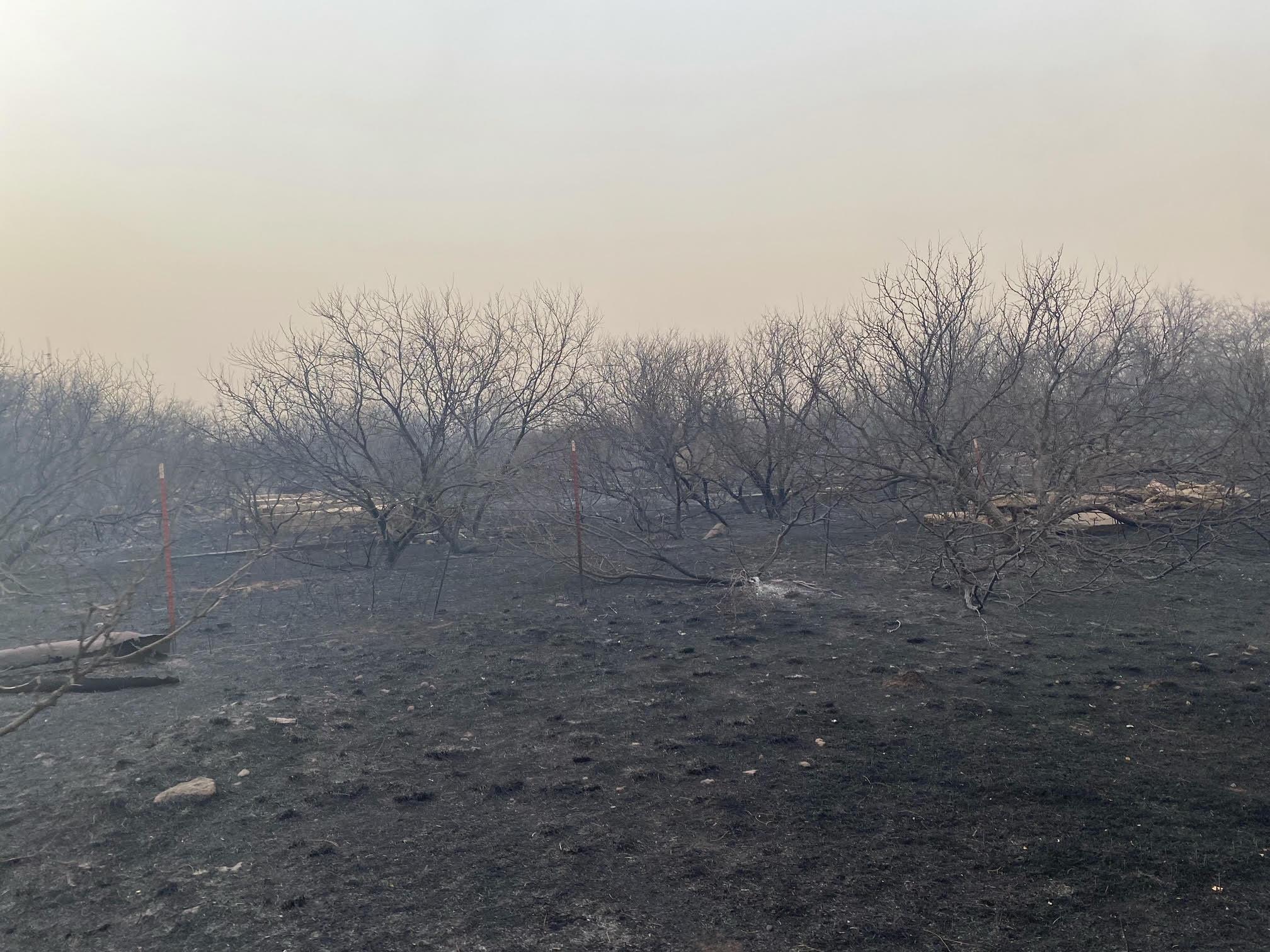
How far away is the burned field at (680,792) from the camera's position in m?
3.12

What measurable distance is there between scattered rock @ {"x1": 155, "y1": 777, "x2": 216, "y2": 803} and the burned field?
0.06 metres

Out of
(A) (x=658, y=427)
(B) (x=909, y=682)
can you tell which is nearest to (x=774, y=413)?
(A) (x=658, y=427)

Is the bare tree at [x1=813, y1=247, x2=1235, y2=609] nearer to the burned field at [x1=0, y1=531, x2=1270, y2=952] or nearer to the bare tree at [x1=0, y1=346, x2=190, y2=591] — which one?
the burned field at [x1=0, y1=531, x2=1270, y2=952]

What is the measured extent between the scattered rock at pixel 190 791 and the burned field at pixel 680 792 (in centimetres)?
6

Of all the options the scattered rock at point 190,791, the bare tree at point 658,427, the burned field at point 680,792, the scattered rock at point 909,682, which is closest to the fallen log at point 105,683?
the burned field at point 680,792

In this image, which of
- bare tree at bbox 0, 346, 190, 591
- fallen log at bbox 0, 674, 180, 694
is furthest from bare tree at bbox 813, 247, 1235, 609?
bare tree at bbox 0, 346, 190, 591

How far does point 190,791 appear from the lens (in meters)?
4.42

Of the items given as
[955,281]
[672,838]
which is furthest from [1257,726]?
[955,281]

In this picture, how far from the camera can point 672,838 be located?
3771 millimetres

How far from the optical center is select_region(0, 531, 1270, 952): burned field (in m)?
3.12

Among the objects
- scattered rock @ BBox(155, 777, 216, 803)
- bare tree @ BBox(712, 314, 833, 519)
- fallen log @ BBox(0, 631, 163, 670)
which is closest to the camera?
scattered rock @ BBox(155, 777, 216, 803)

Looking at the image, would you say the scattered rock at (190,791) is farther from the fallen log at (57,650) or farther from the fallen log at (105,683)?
the fallen log at (57,650)

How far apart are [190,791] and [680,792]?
2.56 meters

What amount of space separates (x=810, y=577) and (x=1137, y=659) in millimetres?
4275
